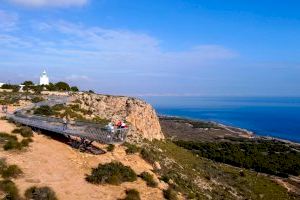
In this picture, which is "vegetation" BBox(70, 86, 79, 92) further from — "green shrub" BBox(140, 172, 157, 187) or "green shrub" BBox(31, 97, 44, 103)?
"green shrub" BBox(140, 172, 157, 187)

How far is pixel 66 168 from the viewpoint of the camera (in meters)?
20.6

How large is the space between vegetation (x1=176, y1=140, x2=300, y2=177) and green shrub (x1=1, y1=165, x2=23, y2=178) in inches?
2270

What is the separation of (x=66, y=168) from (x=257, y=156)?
236 ft

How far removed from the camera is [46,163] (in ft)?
68.3

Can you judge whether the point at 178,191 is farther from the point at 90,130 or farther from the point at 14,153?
the point at 14,153

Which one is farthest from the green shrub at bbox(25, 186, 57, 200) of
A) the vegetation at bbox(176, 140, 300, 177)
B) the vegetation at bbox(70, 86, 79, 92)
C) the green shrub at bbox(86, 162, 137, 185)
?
the vegetation at bbox(176, 140, 300, 177)

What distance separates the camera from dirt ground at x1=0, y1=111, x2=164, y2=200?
18.0 m

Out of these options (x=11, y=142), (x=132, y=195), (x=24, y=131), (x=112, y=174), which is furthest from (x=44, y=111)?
(x=132, y=195)

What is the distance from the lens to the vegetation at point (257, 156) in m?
73.4

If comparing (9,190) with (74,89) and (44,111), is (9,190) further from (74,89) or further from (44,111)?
(74,89)

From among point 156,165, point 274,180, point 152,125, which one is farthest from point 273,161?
point 156,165

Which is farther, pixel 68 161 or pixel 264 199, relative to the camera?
pixel 264 199

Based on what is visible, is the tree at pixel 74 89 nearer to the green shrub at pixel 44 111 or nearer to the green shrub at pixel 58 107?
the green shrub at pixel 58 107

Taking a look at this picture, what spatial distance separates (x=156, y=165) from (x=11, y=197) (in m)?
11.4
